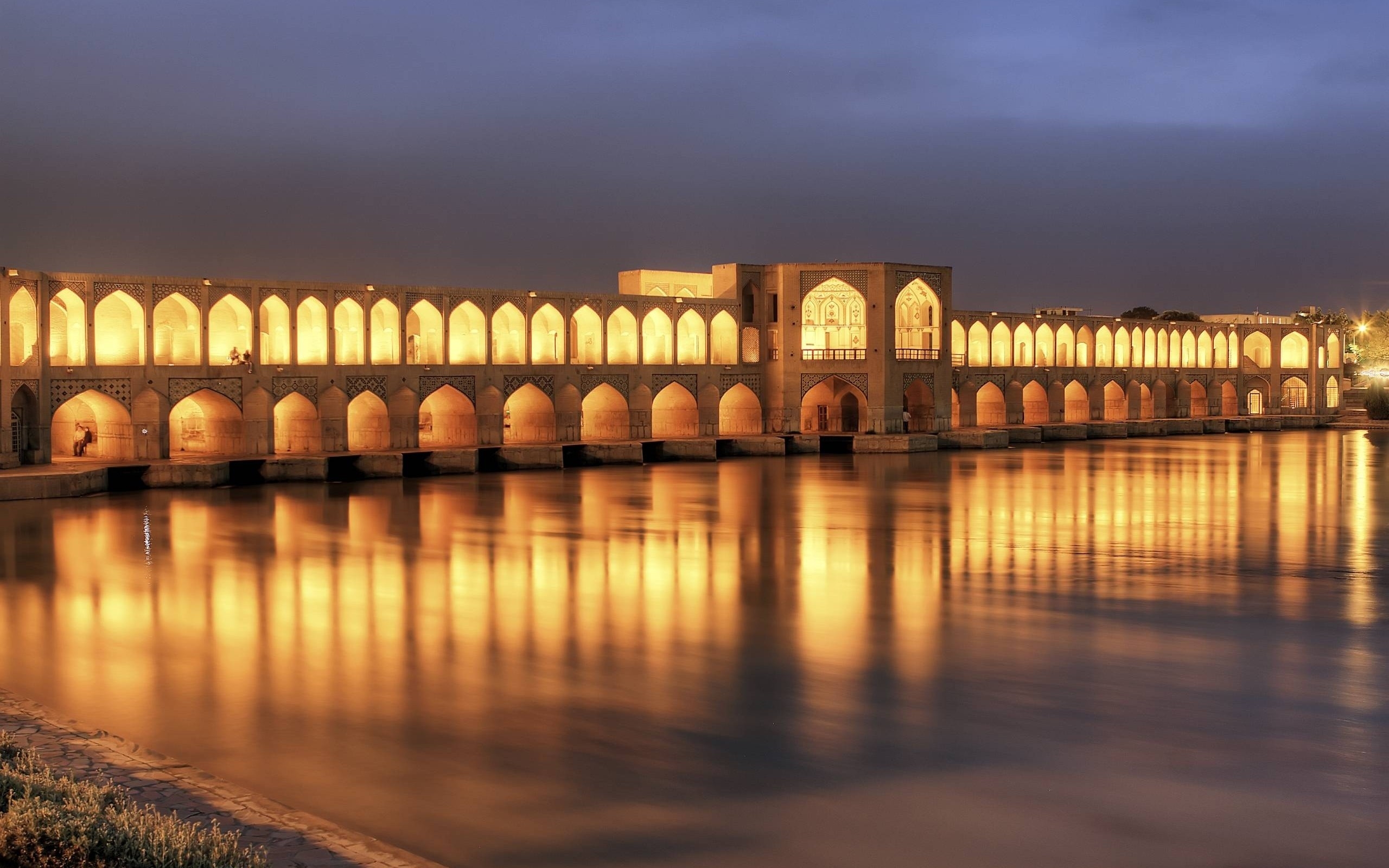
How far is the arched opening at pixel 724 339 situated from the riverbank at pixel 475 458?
8.99 feet

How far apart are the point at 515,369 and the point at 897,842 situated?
2138cm

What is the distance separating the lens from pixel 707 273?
3366cm

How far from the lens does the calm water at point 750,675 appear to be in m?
5.06

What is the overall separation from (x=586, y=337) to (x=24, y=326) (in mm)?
11431

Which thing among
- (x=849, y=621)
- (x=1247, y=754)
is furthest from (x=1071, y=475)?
(x=1247, y=754)

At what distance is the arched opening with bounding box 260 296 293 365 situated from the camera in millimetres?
22453

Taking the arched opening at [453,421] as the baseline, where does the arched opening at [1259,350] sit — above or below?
above

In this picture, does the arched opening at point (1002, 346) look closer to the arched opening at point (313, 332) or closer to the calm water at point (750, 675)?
the arched opening at point (313, 332)

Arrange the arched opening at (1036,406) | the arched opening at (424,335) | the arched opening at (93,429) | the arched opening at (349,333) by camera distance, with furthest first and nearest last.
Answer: the arched opening at (1036,406) < the arched opening at (424,335) < the arched opening at (349,333) < the arched opening at (93,429)

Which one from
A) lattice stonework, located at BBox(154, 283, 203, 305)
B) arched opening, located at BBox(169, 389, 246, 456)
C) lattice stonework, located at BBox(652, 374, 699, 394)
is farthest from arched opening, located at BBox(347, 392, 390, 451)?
lattice stonework, located at BBox(652, 374, 699, 394)

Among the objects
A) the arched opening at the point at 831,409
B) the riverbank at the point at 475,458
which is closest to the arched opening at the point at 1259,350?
the riverbank at the point at 475,458

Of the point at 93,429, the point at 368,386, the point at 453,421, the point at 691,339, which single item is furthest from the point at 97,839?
the point at 691,339

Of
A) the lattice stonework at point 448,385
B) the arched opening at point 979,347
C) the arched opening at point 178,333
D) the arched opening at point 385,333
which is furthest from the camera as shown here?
the arched opening at point 979,347

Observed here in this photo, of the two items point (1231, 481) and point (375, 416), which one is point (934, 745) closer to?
point (1231, 481)
